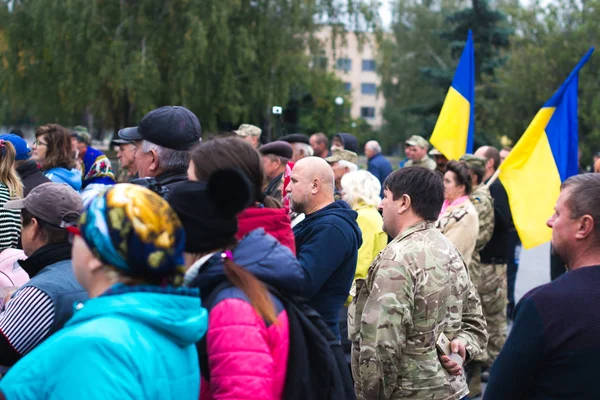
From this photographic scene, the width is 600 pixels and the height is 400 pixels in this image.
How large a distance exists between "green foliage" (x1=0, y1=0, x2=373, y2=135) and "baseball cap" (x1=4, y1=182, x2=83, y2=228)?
17.3 meters

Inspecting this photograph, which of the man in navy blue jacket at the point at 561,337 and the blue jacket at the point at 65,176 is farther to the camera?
the blue jacket at the point at 65,176

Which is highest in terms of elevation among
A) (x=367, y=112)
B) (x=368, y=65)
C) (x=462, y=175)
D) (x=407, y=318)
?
(x=462, y=175)

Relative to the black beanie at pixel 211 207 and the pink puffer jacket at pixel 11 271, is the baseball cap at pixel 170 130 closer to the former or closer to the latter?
the pink puffer jacket at pixel 11 271

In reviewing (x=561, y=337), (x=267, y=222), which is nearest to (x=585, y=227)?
(x=561, y=337)

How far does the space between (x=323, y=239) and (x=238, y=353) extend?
178 centimetres

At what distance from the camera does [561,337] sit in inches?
96.9

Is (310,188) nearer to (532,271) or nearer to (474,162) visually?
(474,162)

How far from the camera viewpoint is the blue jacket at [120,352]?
73.8 inches

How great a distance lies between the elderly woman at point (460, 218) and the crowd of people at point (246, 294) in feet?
7.53

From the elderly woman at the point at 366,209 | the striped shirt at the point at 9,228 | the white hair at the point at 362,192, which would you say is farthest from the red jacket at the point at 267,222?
the white hair at the point at 362,192

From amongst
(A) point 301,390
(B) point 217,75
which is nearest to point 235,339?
(A) point 301,390

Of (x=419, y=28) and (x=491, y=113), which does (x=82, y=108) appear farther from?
(x=419, y=28)

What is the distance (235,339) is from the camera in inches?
88.4

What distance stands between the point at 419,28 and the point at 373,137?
748 inches
